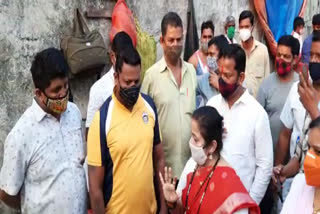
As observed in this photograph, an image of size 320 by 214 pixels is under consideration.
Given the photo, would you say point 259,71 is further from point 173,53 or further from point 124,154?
point 124,154

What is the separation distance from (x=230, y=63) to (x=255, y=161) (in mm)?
734

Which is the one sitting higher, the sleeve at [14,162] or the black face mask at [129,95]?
the black face mask at [129,95]

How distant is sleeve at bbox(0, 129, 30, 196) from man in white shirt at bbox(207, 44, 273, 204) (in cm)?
141

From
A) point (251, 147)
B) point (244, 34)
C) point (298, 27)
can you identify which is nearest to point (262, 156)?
point (251, 147)

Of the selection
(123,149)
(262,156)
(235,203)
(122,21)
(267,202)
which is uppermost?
(122,21)

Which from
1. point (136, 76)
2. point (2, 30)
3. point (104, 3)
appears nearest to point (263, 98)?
point (136, 76)

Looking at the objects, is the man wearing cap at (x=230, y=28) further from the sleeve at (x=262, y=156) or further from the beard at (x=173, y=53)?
the sleeve at (x=262, y=156)

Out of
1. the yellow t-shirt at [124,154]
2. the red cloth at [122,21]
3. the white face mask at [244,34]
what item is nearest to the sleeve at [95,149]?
the yellow t-shirt at [124,154]

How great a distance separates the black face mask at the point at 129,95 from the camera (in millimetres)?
3096

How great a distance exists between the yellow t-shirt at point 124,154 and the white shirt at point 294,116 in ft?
3.77

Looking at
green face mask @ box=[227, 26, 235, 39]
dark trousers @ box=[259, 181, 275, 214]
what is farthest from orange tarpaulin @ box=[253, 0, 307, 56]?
dark trousers @ box=[259, 181, 275, 214]

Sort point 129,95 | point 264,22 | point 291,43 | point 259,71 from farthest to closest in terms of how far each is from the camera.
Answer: point 264,22 → point 259,71 → point 291,43 → point 129,95

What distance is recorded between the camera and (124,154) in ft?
10.0

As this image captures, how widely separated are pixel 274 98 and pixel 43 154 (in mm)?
2239
